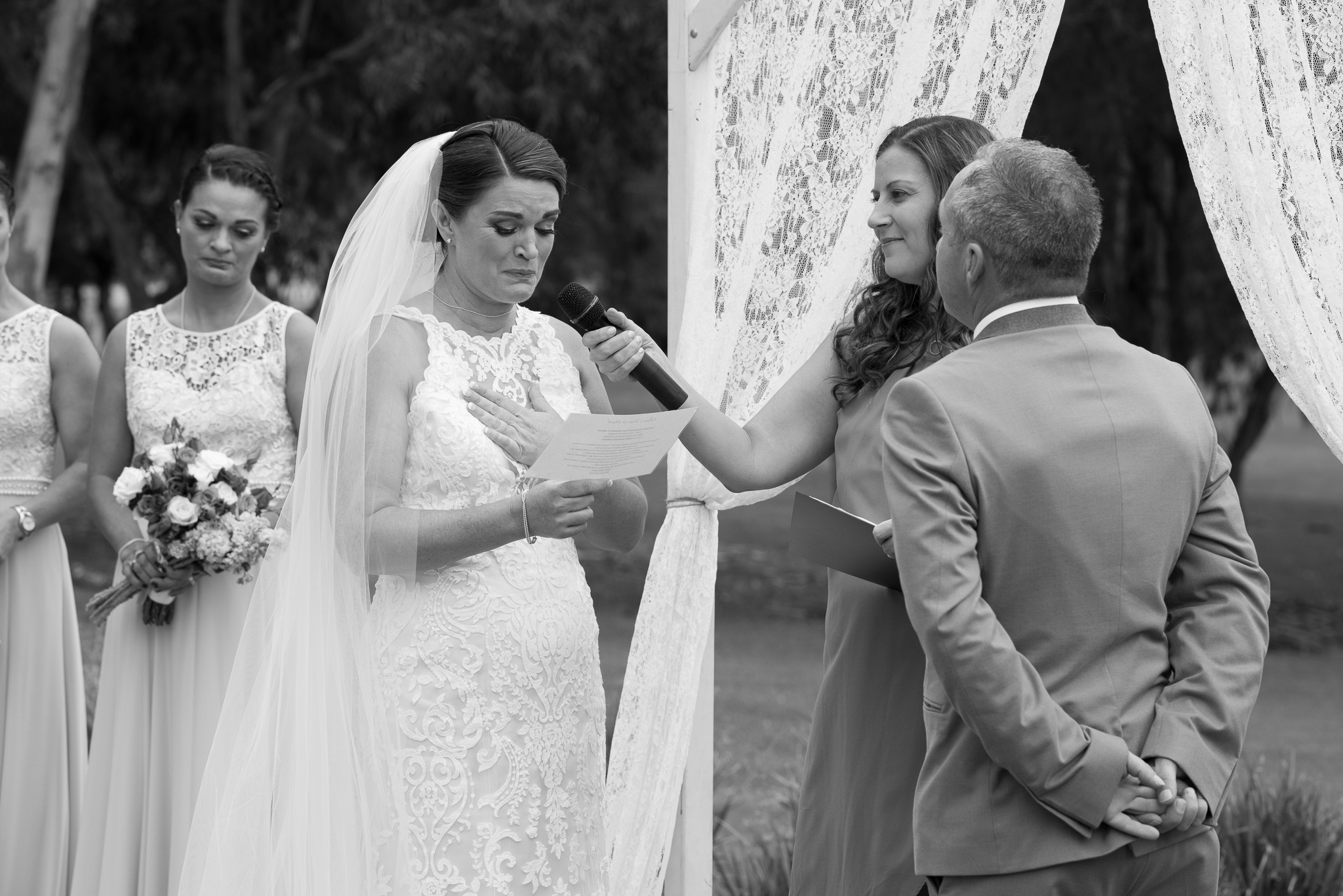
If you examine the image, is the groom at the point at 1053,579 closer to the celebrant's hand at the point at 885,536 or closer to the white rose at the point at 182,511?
the celebrant's hand at the point at 885,536

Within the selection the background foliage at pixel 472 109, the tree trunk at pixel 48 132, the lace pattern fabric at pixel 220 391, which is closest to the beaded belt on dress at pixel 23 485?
the lace pattern fabric at pixel 220 391

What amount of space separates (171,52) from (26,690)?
10.3 m

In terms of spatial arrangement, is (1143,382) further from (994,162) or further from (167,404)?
(167,404)

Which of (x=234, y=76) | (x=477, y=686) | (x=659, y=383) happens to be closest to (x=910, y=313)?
(x=659, y=383)

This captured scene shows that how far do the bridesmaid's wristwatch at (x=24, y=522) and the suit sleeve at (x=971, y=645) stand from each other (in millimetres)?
3079

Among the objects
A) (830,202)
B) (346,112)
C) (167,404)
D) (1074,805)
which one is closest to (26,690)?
(167,404)

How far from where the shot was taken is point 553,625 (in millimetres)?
3359

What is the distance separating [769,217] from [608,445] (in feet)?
3.98

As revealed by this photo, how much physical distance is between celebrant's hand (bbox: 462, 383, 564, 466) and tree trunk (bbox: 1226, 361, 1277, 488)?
11.3 meters

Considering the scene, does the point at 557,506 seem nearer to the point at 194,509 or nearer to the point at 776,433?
the point at 776,433

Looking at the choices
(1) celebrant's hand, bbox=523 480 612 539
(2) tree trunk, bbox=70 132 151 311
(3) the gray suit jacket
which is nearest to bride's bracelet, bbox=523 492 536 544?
(1) celebrant's hand, bbox=523 480 612 539

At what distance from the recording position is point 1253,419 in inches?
551

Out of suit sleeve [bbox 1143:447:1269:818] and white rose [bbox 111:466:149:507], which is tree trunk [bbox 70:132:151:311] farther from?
suit sleeve [bbox 1143:447:1269:818]

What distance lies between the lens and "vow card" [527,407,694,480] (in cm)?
282
